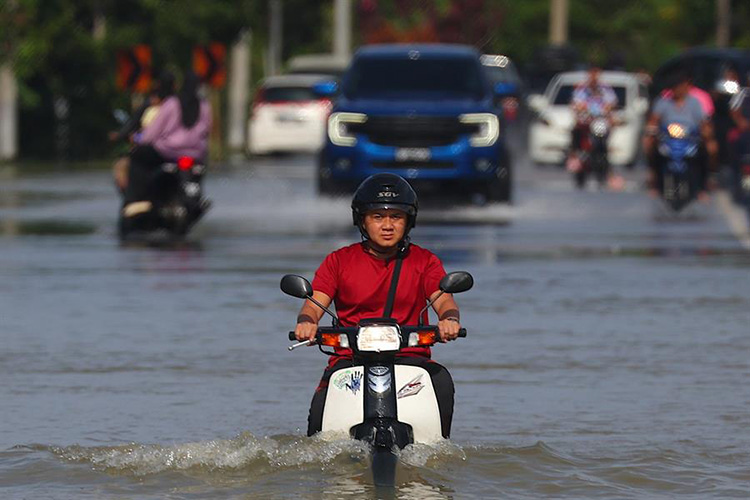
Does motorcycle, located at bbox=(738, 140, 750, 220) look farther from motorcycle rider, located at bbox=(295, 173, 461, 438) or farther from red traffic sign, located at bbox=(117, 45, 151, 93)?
motorcycle rider, located at bbox=(295, 173, 461, 438)

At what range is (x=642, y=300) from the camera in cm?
1612

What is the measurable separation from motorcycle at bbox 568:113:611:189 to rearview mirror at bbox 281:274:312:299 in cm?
2530

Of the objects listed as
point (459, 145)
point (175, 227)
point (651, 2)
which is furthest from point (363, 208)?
point (651, 2)

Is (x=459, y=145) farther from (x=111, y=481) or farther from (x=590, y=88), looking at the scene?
(x=111, y=481)

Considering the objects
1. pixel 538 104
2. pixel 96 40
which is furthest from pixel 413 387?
pixel 96 40

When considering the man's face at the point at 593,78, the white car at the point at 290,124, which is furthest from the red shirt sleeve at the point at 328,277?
the white car at the point at 290,124

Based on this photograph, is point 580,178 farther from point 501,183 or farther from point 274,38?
point 274,38

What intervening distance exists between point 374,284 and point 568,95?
108ft

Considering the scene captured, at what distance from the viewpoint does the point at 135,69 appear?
137ft

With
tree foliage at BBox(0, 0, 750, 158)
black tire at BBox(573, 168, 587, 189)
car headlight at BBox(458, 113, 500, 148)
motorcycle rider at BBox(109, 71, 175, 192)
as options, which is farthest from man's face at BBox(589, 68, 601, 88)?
motorcycle rider at BBox(109, 71, 175, 192)

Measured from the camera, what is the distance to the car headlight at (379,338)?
8.20 meters

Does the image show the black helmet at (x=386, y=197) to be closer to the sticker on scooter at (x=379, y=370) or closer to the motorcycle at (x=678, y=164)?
the sticker on scooter at (x=379, y=370)

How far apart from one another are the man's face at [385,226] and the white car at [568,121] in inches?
1183

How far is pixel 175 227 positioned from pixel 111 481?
13.8 m
